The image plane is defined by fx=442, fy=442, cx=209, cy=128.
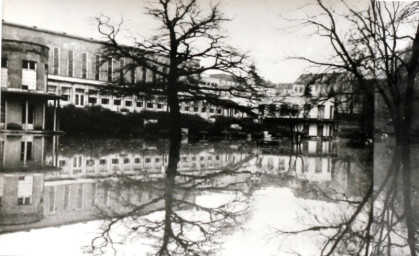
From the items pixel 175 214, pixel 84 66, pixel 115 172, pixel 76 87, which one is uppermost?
pixel 84 66

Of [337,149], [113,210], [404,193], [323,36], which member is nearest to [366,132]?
[337,149]

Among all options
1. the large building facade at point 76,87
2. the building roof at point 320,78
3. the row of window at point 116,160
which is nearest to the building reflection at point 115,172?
the row of window at point 116,160

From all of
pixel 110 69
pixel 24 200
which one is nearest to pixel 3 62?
pixel 110 69

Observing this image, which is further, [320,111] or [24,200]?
[320,111]

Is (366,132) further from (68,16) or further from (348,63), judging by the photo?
(68,16)

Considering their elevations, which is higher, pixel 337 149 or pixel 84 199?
pixel 337 149

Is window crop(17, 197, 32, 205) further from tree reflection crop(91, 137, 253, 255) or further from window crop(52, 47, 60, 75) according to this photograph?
window crop(52, 47, 60, 75)

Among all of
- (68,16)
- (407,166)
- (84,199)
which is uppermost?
(68,16)

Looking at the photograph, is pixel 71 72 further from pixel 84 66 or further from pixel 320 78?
pixel 320 78
